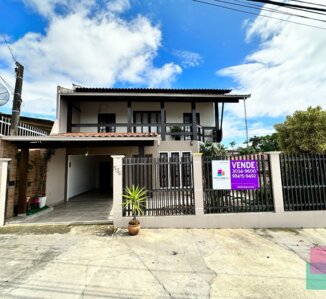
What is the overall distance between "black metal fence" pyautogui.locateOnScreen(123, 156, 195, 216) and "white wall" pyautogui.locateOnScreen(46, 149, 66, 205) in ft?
17.9

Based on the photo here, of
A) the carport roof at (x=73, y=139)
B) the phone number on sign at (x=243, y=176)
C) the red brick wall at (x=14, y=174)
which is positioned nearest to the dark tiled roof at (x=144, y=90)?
the carport roof at (x=73, y=139)

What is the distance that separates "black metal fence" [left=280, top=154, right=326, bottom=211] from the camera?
243 inches

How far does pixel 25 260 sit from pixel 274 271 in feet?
16.4

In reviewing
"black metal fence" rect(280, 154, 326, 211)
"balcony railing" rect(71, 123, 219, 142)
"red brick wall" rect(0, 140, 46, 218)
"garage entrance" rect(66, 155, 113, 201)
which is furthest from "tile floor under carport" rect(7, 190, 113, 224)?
"black metal fence" rect(280, 154, 326, 211)

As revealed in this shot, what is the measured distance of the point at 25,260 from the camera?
13.5ft

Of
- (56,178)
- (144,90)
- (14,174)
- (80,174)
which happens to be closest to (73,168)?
(80,174)

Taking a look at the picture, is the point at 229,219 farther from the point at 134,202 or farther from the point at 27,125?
the point at 27,125

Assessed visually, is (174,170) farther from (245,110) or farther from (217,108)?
(245,110)

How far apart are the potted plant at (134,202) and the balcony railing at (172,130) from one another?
575 cm

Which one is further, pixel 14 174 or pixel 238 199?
pixel 14 174

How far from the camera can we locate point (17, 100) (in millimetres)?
7922

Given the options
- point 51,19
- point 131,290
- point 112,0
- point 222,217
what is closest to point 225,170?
point 222,217

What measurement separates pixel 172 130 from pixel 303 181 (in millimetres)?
7492

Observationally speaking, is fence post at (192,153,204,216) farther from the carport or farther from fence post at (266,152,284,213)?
the carport
